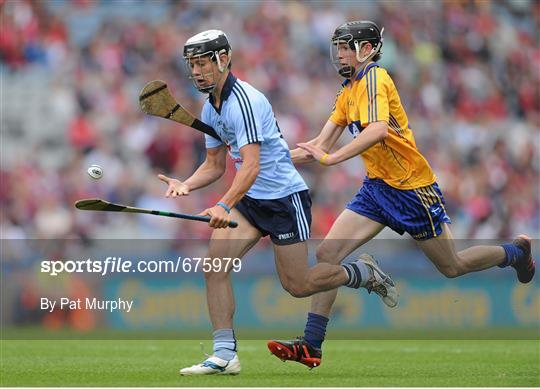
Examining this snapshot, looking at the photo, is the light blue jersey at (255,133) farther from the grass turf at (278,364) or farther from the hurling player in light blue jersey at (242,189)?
the grass turf at (278,364)

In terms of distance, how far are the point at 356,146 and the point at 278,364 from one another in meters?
2.10

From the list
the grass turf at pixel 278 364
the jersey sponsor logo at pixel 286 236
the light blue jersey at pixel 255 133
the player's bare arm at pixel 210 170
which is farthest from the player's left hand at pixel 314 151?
the grass turf at pixel 278 364

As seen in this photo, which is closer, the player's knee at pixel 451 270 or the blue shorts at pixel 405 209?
the blue shorts at pixel 405 209

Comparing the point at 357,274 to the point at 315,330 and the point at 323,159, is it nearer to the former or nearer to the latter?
the point at 315,330

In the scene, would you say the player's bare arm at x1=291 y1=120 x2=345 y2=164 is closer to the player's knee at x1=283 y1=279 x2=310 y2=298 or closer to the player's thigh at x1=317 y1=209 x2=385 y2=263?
the player's thigh at x1=317 y1=209 x2=385 y2=263

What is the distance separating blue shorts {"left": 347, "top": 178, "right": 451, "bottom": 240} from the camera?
852 cm

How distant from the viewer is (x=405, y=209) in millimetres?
8531

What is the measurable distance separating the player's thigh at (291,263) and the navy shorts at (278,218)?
4 centimetres

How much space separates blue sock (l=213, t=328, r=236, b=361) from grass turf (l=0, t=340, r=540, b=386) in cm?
16

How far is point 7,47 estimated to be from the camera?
16.1 metres

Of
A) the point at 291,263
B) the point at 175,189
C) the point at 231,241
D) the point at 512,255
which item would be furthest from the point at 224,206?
the point at 512,255

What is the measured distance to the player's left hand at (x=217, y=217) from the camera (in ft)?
23.7
